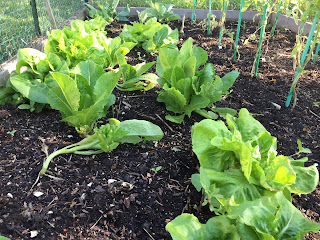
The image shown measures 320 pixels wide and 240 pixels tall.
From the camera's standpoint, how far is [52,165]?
6.57 ft

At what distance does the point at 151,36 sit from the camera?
412 cm

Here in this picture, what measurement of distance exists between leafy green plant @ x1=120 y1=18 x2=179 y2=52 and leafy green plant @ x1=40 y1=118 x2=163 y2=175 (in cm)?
208

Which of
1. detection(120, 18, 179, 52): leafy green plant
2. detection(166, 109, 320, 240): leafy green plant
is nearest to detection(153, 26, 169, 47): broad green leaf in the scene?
detection(120, 18, 179, 52): leafy green plant

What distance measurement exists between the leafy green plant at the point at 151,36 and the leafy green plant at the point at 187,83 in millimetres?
1347

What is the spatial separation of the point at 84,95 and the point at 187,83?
33.0 inches

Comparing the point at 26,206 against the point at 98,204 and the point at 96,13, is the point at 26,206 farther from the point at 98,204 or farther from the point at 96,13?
the point at 96,13

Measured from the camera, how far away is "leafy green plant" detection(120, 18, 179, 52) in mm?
4047

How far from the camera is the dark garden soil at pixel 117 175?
1646 millimetres

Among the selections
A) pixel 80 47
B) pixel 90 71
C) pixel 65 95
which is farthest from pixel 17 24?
pixel 65 95

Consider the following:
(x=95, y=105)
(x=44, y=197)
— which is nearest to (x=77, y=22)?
(x=95, y=105)

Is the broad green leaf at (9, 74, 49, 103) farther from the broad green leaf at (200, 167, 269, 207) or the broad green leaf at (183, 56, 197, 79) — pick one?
the broad green leaf at (200, 167, 269, 207)

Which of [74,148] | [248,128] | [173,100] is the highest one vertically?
[248,128]

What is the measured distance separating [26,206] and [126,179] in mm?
613

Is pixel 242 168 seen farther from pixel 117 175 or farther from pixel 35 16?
pixel 35 16
